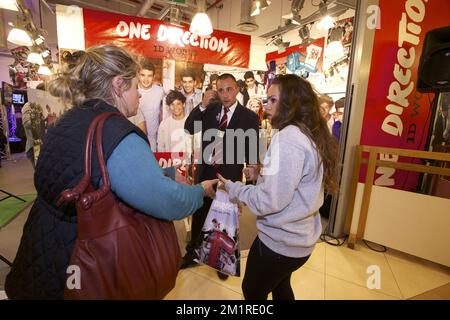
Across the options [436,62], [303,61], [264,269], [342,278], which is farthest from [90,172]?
[303,61]

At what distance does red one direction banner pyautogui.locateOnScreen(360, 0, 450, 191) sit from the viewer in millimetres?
2883

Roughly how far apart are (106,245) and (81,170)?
0.22 metres

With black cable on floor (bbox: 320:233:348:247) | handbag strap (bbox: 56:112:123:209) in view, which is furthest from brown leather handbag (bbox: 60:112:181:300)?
black cable on floor (bbox: 320:233:348:247)

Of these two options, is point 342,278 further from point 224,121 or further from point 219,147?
point 224,121

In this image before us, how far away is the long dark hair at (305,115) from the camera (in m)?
1.11

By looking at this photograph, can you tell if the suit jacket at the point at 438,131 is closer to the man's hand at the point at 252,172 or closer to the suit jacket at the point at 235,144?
the suit jacket at the point at 235,144

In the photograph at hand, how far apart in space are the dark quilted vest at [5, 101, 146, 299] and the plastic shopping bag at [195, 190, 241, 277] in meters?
0.80

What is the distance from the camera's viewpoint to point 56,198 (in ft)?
2.47

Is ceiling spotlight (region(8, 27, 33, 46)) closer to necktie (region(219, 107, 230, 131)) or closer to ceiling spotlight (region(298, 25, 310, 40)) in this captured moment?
necktie (region(219, 107, 230, 131))

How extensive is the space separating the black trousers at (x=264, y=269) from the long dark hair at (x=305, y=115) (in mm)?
430

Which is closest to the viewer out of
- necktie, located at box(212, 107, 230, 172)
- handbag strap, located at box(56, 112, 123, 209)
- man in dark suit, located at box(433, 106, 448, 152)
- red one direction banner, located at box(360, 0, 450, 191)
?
handbag strap, located at box(56, 112, 123, 209)

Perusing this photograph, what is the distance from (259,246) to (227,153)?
1081 mm
